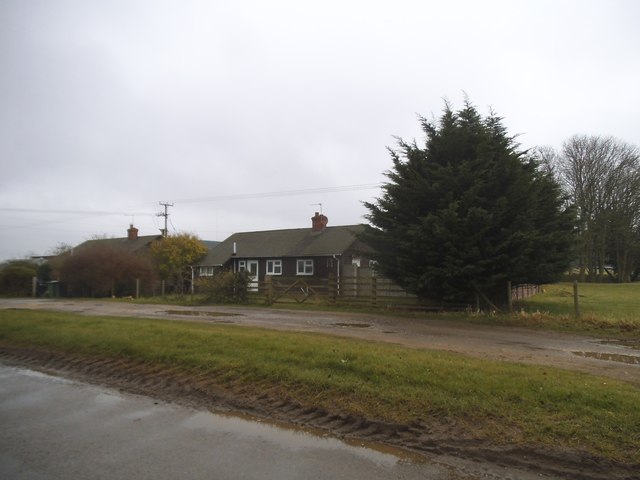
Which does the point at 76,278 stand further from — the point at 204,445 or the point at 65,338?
the point at 204,445

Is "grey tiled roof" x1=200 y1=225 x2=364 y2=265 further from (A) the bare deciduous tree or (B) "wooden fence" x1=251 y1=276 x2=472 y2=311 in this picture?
(A) the bare deciduous tree

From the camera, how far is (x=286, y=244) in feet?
135

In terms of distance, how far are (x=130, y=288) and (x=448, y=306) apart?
27.0 meters

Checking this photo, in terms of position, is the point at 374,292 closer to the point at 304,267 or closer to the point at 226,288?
the point at 226,288

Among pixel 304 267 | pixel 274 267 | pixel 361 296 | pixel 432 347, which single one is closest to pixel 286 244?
Answer: pixel 274 267

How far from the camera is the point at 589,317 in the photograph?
16219 mm

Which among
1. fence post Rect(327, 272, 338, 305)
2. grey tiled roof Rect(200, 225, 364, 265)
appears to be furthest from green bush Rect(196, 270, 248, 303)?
grey tiled roof Rect(200, 225, 364, 265)

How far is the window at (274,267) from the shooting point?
131ft

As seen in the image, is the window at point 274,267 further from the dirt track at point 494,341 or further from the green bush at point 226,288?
the dirt track at point 494,341

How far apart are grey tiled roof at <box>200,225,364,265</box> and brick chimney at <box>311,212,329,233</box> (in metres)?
0.37

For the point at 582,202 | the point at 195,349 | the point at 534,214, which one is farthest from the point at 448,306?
the point at 582,202

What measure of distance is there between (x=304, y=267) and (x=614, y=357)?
95.4ft

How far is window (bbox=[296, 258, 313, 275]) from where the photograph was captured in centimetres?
3825

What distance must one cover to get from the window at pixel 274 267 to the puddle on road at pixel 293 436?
108 ft
